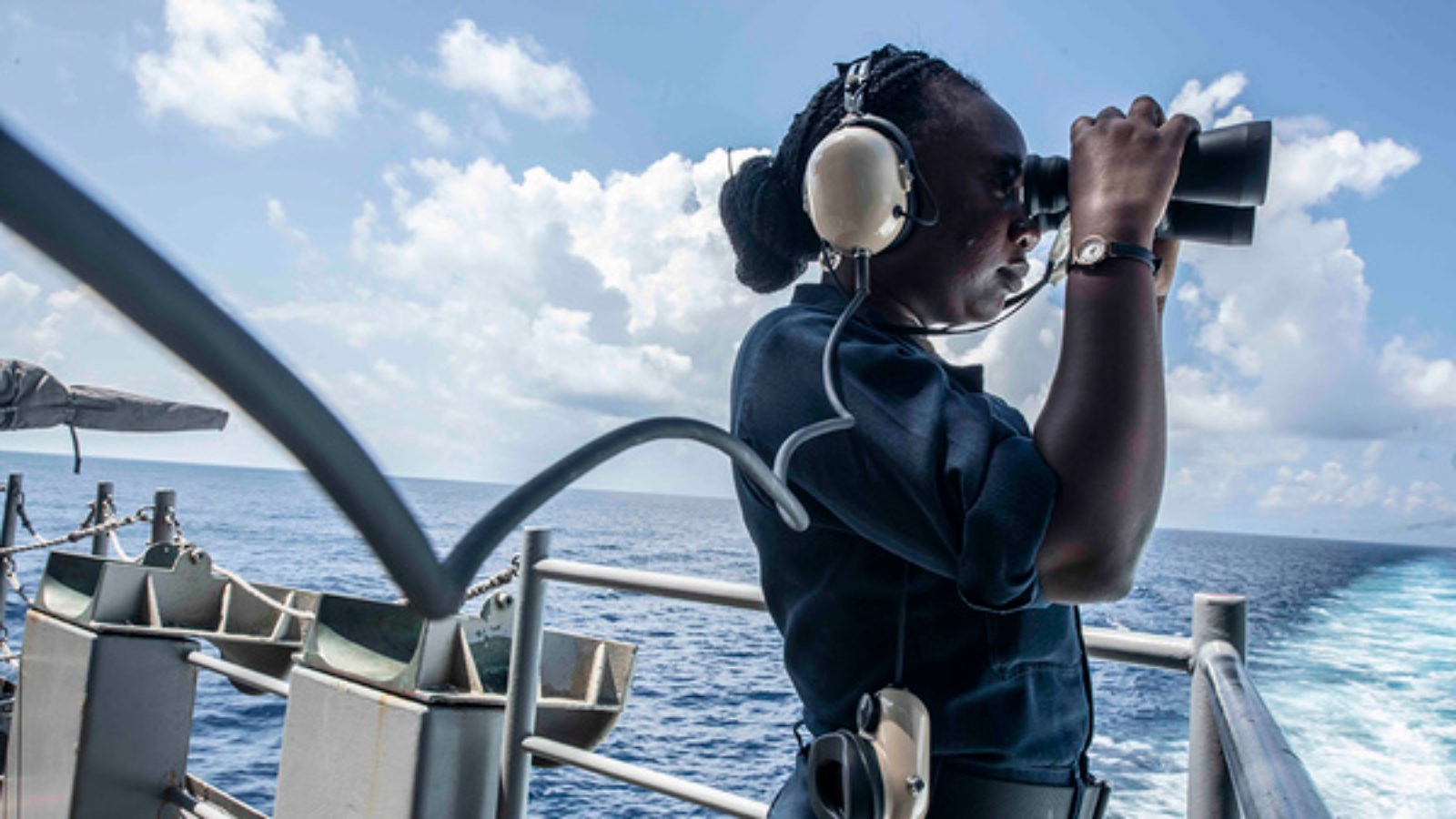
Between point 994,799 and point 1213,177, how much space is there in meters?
0.47

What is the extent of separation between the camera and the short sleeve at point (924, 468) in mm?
604

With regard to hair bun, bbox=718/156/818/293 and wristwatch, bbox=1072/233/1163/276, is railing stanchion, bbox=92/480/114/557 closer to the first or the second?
hair bun, bbox=718/156/818/293

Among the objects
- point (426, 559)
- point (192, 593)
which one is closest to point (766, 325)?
point (426, 559)

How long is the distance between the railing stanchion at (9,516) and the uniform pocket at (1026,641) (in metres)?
6.00

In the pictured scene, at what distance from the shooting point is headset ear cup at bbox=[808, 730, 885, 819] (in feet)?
2.15

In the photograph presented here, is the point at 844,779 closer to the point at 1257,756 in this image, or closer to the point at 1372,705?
the point at 1257,756

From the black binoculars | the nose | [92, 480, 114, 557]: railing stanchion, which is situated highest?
the black binoculars

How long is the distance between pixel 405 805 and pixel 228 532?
4795 cm

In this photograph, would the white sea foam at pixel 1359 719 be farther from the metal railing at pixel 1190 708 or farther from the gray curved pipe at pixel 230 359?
the gray curved pipe at pixel 230 359

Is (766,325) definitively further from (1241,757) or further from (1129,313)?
(1241,757)

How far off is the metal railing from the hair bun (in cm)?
40

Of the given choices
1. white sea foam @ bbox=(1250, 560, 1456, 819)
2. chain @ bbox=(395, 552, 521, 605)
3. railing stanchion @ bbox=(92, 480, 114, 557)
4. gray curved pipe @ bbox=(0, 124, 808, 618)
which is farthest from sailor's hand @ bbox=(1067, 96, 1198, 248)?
white sea foam @ bbox=(1250, 560, 1456, 819)

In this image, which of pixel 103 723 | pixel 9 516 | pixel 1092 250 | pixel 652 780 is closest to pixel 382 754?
pixel 652 780

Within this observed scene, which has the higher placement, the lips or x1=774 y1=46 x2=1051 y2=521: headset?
x1=774 y1=46 x2=1051 y2=521: headset
